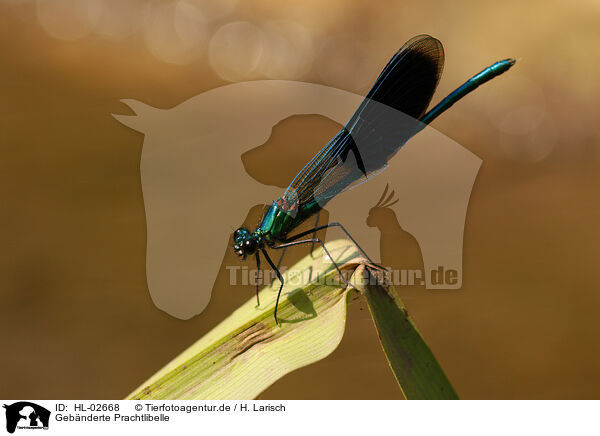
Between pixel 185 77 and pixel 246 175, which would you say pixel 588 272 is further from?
pixel 185 77

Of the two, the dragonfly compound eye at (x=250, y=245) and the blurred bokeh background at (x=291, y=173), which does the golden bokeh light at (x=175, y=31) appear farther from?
the dragonfly compound eye at (x=250, y=245)

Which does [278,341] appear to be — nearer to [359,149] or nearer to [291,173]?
[359,149]

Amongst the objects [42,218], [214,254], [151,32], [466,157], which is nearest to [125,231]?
[42,218]

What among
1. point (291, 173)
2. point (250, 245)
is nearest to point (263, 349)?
point (250, 245)
